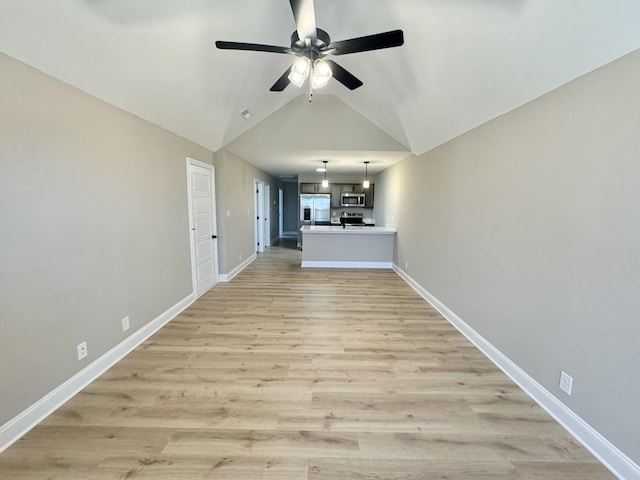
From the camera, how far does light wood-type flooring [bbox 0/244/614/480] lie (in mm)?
1549

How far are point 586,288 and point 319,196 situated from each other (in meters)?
6.93

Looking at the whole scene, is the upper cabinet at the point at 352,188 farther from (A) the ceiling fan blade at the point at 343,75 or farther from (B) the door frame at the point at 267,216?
(A) the ceiling fan blade at the point at 343,75

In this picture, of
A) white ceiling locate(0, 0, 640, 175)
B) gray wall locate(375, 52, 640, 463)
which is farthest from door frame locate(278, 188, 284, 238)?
gray wall locate(375, 52, 640, 463)

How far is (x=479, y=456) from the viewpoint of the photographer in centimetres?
162

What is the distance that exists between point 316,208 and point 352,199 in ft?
3.54

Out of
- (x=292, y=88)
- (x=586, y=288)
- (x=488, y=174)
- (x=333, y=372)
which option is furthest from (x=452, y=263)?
(x=292, y=88)

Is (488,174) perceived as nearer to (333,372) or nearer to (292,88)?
(333,372)

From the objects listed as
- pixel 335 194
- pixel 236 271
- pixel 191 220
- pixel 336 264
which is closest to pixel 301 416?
pixel 191 220

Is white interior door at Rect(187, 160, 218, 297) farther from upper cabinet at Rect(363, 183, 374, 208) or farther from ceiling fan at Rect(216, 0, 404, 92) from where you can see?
upper cabinet at Rect(363, 183, 374, 208)

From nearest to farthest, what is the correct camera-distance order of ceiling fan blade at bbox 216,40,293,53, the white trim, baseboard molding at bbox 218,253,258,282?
1. ceiling fan blade at bbox 216,40,293,53
2. baseboard molding at bbox 218,253,258,282
3. the white trim

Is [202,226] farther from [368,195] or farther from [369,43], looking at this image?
[368,195]

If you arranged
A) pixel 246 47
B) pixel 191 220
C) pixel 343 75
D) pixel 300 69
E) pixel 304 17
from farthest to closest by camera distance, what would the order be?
pixel 191 220, pixel 343 75, pixel 300 69, pixel 246 47, pixel 304 17

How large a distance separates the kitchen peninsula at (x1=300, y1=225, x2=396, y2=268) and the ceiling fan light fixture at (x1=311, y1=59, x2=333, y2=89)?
3942 millimetres

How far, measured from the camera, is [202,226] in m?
4.38
